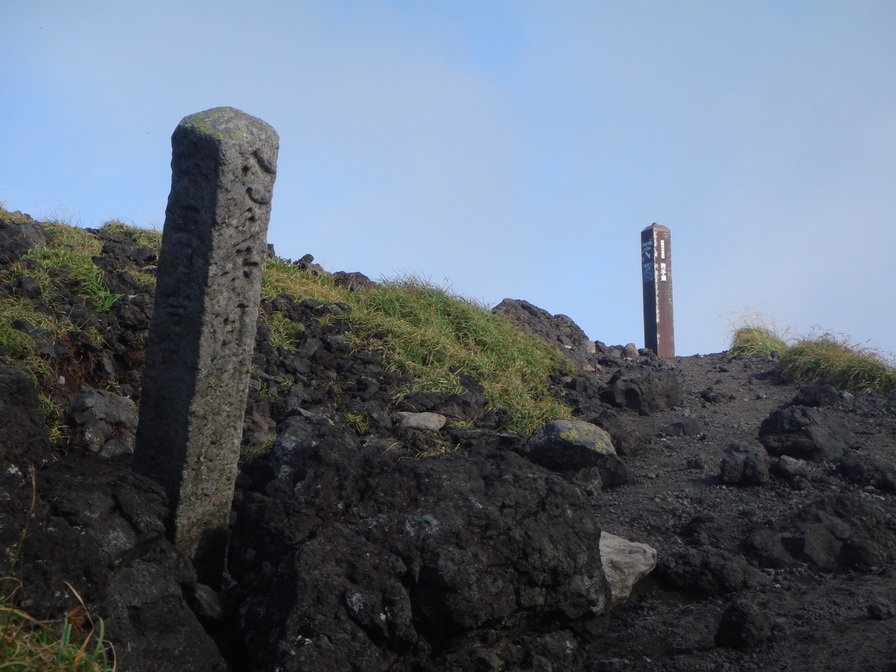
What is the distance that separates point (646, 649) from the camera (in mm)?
4285

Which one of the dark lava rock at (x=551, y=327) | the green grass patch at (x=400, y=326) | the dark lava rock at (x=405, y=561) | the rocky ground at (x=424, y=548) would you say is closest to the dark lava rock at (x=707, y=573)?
the rocky ground at (x=424, y=548)

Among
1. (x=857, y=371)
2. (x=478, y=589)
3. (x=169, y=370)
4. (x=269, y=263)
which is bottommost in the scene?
(x=478, y=589)

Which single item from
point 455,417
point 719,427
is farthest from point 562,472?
point 719,427

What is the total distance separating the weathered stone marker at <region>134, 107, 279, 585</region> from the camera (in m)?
3.99

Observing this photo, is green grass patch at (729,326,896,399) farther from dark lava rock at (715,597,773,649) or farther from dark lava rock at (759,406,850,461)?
dark lava rock at (715,597,773,649)

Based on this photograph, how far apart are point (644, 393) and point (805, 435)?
2.22m

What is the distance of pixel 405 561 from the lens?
12.4ft

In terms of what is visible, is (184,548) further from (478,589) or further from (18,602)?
(478,589)

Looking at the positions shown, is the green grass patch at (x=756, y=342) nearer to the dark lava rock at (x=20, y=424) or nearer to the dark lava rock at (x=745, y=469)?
the dark lava rock at (x=745, y=469)

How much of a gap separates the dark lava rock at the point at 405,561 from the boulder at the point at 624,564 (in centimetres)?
55

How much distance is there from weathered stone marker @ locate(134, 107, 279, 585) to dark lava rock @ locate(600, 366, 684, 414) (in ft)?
18.7

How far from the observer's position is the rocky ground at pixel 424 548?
3.48 metres

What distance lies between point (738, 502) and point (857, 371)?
4845 millimetres

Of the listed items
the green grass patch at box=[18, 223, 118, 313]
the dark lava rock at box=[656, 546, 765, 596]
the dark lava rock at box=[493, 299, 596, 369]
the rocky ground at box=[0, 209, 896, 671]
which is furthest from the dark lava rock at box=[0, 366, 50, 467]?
the dark lava rock at box=[493, 299, 596, 369]
